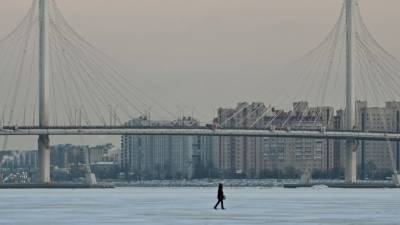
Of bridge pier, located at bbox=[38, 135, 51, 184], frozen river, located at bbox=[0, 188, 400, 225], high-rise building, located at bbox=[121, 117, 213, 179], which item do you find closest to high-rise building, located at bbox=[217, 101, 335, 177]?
high-rise building, located at bbox=[121, 117, 213, 179]

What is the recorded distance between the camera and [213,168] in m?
178

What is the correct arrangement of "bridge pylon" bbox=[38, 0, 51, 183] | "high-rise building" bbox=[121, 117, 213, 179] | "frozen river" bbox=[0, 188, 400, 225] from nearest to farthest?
"frozen river" bbox=[0, 188, 400, 225] → "bridge pylon" bbox=[38, 0, 51, 183] → "high-rise building" bbox=[121, 117, 213, 179]

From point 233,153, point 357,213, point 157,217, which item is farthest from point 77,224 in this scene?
point 233,153

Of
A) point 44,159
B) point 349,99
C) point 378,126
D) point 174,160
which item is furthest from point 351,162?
point 174,160

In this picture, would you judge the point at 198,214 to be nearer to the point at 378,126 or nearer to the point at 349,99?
the point at 349,99

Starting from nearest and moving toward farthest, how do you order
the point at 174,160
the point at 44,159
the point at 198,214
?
the point at 198,214
the point at 44,159
the point at 174,160

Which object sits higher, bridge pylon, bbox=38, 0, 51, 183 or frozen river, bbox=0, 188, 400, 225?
bridge pylon, bbox=38, 0, 51, 183

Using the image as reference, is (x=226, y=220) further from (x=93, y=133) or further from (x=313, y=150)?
(x=313, y=150)

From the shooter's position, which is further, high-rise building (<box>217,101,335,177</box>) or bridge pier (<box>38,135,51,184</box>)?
high-rise building (<box>217,101,335,177</box>)

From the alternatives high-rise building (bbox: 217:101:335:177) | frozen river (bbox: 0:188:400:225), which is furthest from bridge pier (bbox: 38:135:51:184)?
high-rise building (bbox: 217:101:335:177)

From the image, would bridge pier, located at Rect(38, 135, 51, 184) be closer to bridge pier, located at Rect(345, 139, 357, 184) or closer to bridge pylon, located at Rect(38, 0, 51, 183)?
bridge pylon, located at Rect(38, 0, 51, 183)

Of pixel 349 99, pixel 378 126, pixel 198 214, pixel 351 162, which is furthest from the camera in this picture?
pixel 378 126

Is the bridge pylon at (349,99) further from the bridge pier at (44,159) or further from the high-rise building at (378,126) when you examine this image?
the high-rise building at (378,126)

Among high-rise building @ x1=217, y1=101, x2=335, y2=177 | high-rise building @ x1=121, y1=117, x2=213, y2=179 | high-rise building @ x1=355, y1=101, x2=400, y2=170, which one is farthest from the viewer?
high-rise building @ x1=121, y1=117, x2=213, y2=179
